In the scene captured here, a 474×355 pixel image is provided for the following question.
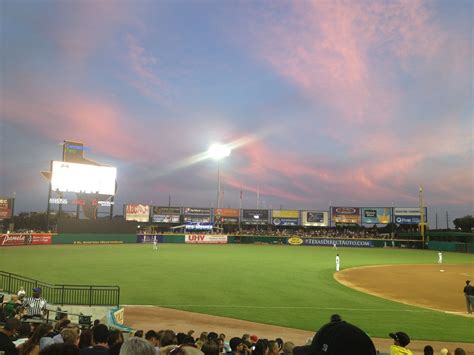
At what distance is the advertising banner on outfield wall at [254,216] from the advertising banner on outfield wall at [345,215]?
18.6 metres

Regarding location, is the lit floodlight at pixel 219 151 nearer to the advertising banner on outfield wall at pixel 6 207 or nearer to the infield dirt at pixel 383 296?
the infield dirt at pixel 383 296

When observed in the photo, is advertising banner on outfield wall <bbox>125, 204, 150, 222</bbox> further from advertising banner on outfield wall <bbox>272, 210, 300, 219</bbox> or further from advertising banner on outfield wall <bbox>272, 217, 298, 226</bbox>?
advertising banner on outfield wall <bbox>272, 210, 300, 219</bbox>

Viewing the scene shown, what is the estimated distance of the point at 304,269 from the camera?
115ft

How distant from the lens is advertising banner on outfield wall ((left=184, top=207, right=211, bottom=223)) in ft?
336

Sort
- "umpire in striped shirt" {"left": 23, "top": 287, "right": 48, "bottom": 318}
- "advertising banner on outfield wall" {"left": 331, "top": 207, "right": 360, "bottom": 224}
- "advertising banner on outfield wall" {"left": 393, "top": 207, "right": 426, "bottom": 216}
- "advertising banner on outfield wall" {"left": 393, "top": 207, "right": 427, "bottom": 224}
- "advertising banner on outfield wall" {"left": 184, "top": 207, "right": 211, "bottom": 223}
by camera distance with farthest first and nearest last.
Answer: "advertising banner on outfield wall" {"left": 184, "top": 207, "right": 211, "bottom": 223} → "advertising banner on outfield wall" {"left": 331, "top": 207, "right": 360, "bottom": 224} → "advertising banner on outfield wall" {"left": 393, "top": 207, "right": 426, "bottom": 216} → "advertising banner on outfield wall" {"left": 393, "top": 207, "right": 427, "bottom": 224} → "umpire in striped shirt" {"left": 23, "top": 287, "right": 48, "bottom": 318}

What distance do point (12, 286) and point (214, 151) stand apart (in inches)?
2037

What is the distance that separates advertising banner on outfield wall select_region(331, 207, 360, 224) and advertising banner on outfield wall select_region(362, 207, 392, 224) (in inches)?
70.4

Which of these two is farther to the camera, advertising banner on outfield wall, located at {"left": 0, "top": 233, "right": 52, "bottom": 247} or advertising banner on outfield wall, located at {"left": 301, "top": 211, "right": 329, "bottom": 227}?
advertising banner on outfield wall, located at {"left": 301, "top": 211, "right": 329, "bottom": 227}

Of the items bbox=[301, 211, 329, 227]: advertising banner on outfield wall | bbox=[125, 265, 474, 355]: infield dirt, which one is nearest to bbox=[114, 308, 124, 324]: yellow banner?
bbox=[125, 265, 474, 355]: infield dirt

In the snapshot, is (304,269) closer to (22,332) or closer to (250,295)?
(250,295)

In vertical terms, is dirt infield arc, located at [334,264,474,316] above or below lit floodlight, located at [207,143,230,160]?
below

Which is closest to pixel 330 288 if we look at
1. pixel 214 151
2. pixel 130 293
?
pixel 130 293

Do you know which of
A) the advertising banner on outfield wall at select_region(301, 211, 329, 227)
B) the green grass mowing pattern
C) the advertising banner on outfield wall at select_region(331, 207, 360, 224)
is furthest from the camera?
the advertising banner on outfield wall at select_region(301, 211, 329, 227)

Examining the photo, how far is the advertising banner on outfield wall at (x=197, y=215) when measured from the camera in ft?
336
